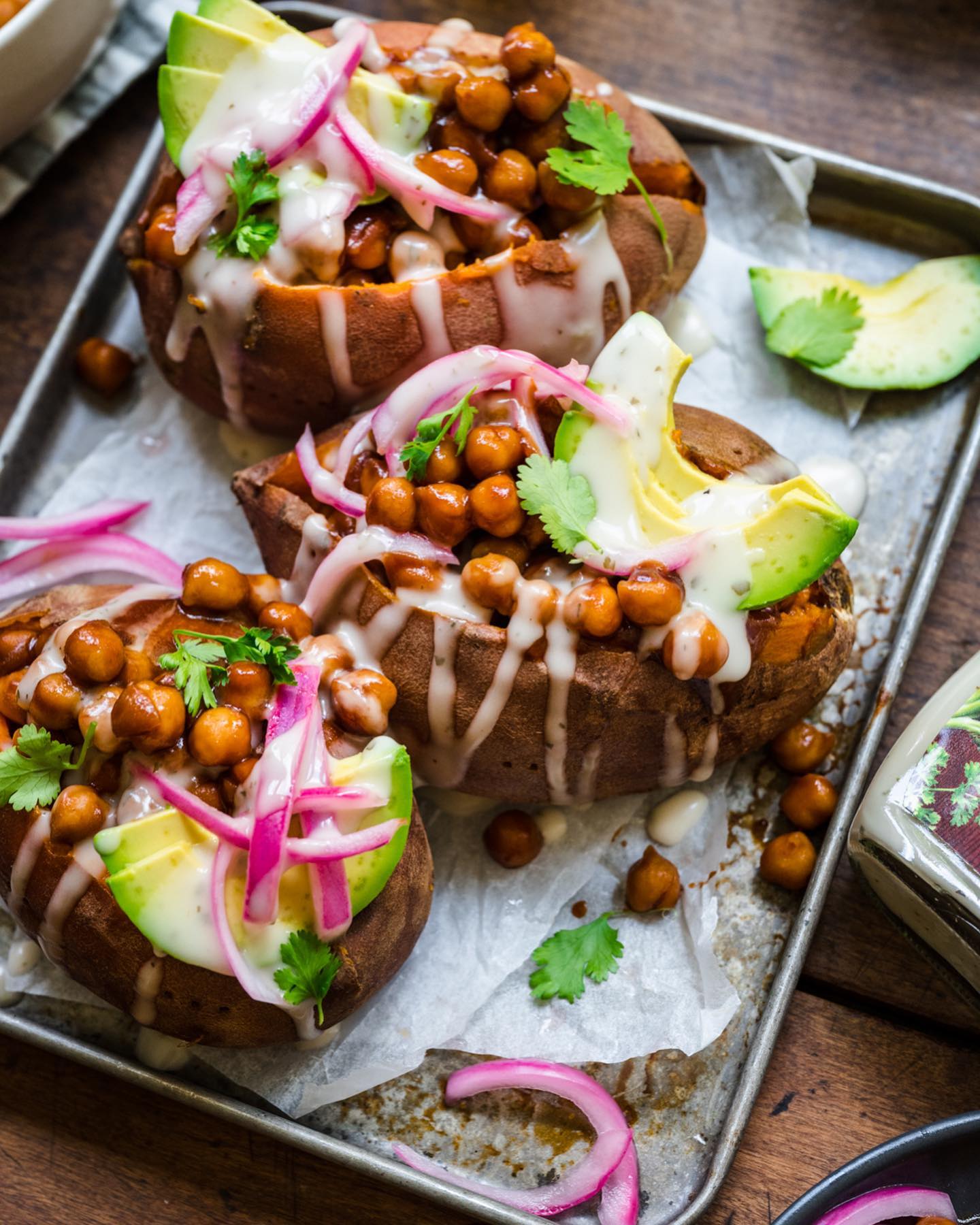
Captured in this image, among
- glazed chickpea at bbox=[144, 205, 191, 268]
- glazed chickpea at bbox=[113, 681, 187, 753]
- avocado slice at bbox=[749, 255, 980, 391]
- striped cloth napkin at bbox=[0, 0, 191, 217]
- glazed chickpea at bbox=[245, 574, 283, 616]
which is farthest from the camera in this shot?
striped cloth napkin at bbox=[0, 0, 191, 217]

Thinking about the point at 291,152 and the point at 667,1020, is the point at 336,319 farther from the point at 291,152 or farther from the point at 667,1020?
the point at 667,1020

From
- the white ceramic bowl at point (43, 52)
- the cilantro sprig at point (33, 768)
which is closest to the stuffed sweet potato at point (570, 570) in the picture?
the cilantro sprig at point (33, 768)

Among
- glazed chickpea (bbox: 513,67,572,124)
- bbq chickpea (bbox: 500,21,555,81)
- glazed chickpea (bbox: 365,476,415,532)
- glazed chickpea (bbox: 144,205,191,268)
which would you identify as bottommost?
glazed chickpea (bbox: 365,476,415,532)

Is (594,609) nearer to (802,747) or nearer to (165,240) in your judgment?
(802,747)

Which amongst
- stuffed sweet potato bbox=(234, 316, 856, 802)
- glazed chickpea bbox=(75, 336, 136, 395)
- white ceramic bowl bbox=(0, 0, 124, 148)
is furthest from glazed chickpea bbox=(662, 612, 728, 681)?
white ceramic bowl bbox=(0, 0, 124, 148)

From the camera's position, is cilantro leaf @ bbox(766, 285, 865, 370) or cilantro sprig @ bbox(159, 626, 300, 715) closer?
cilantro sprig @ bbox(159, 626, 300, 715)

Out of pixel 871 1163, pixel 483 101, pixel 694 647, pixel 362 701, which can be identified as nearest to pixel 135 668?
pixel 362 701

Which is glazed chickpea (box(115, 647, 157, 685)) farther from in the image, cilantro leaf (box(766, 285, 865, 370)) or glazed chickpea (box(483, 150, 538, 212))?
cilantro leaf (box(766, 285, 865, 370))
